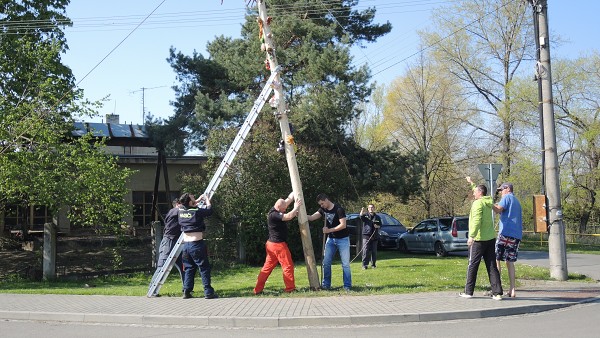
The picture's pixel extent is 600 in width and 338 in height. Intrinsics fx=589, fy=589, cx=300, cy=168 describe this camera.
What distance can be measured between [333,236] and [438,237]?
1136 cm

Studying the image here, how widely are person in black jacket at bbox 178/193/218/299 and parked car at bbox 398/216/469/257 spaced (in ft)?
38.3

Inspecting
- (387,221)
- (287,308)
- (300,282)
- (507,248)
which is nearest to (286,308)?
(287,308)

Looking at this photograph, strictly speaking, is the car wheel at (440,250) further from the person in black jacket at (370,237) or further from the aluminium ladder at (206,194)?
the aluminium ladder at (206,194)

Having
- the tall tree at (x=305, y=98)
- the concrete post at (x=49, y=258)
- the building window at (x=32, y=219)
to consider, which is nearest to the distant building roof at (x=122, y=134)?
the building window at (x=32, y=219)

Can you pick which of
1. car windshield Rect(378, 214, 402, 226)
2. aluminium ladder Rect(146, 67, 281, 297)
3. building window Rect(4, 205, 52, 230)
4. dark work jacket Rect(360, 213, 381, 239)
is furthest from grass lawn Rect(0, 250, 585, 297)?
building window Rect(4, 205, 52, 230)

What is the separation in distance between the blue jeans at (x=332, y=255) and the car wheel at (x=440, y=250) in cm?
1102

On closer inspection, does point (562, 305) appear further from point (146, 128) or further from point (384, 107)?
point (384, 107)

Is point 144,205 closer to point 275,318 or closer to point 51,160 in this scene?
point 51,160

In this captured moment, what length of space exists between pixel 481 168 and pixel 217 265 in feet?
28.1

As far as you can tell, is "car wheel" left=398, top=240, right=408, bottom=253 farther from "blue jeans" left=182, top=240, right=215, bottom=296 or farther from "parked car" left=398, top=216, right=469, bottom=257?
"blue jeans" left=182, top=240, right=215, bottom=296

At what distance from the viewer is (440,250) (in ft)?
72.0

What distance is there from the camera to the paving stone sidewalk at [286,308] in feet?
29.7

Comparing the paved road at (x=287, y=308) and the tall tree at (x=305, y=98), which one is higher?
the tall tree at (x=305, y=98)

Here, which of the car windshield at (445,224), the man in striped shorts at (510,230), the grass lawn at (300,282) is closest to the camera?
the man in striped shorts at (510,230)
